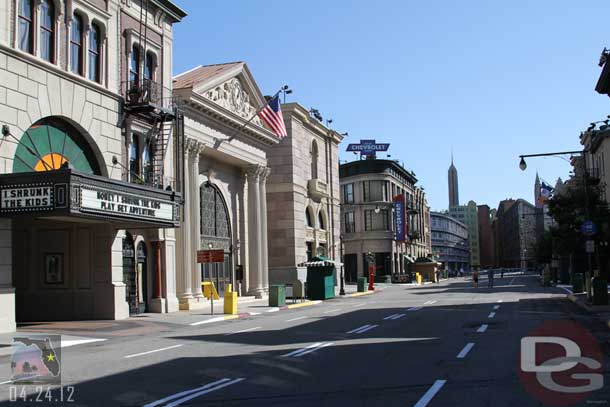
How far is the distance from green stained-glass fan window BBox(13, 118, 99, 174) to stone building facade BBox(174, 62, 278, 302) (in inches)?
321

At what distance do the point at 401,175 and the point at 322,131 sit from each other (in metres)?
44.9

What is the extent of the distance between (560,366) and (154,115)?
21.4 metres

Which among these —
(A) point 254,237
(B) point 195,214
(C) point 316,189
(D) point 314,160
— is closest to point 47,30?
(B) point 195,214

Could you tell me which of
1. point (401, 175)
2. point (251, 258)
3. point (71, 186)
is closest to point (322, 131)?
point (251, 258)

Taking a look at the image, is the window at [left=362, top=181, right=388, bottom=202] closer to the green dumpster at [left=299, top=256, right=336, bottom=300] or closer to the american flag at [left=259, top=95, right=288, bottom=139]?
the green dumpster at [left=299, top=256, right=336, bottom=300]

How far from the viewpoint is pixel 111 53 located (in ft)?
90.8

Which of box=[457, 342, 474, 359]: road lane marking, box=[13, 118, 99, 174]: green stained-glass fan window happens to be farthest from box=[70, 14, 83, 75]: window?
box=[457, 342, 474, 359]: road lane marking

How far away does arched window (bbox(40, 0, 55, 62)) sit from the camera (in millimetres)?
23859

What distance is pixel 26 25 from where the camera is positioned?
75.6 ft


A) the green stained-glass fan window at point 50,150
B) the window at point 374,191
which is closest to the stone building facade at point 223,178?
the green stained-glass fan window at point 50,150

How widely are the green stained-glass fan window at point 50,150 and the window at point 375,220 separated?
65976 millimetres

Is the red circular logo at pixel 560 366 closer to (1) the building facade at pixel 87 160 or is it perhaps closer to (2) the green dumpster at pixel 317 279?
(1) the building facade at pixel 87 160

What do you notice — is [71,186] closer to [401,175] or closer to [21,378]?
[21,378]

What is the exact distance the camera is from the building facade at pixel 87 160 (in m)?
21.8
